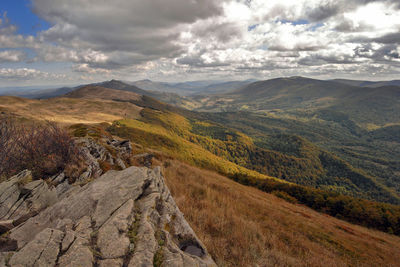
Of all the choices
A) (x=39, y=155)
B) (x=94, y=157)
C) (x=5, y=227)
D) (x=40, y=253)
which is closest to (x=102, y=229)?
(x=40, y=253)

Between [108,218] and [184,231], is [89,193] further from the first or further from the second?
[184,231]

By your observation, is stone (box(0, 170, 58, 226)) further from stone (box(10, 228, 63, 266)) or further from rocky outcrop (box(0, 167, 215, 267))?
stone (box(10, 228, 63, 266))

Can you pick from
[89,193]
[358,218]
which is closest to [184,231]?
[89,193]

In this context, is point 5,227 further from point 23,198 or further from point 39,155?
point 39,155

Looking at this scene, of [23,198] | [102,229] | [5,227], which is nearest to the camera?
[102,229]

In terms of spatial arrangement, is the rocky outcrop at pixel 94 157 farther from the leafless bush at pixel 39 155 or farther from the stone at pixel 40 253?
the stone at pixel 40 253

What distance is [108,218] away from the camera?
21.3 feet

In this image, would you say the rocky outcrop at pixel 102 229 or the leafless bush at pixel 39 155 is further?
the leafless bush at pixel 39 155

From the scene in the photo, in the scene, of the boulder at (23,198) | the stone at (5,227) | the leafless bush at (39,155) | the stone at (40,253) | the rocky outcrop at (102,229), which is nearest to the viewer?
the stone at (40,253)

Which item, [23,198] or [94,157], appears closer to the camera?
[23,198]

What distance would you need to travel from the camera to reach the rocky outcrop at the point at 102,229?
4945mm

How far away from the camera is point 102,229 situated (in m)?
5.80

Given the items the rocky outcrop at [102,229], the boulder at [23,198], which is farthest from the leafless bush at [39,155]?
the rocky outcrop at [102,229]

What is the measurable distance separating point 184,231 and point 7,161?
13047mm
